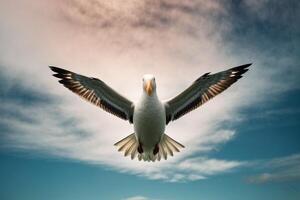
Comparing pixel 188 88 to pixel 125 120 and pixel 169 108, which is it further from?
pixel 125 120

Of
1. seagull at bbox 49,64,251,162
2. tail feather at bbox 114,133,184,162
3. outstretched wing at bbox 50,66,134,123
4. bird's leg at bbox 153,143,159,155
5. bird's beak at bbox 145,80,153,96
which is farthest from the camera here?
tail feather at bbox 114,133,184,162

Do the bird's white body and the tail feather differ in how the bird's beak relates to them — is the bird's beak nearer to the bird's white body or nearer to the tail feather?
the bird's white body

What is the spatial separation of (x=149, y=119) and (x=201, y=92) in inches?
105

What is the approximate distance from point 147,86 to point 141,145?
2.00 meters

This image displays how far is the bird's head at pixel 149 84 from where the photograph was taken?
1112 cm

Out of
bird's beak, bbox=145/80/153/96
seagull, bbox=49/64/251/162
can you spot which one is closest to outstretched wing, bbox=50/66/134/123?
seagull, bbox=49/64/251/162

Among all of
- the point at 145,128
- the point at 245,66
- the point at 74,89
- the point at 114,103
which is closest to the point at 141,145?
the point at 145,128

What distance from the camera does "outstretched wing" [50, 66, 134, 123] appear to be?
1295 centimetres

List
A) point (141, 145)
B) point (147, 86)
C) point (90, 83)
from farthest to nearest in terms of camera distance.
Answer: point (90, 83)
point (141, 145)
point (147, 86)

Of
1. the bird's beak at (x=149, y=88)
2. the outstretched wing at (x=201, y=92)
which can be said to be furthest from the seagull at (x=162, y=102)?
the bird's beak at (x=149, y=88)

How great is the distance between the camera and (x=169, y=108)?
12953mm

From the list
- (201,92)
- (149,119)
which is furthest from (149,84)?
(201,92)

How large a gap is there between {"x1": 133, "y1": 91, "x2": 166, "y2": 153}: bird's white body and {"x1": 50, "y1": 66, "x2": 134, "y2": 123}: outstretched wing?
5.11 feet

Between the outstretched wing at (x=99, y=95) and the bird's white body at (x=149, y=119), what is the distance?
1.56 m
